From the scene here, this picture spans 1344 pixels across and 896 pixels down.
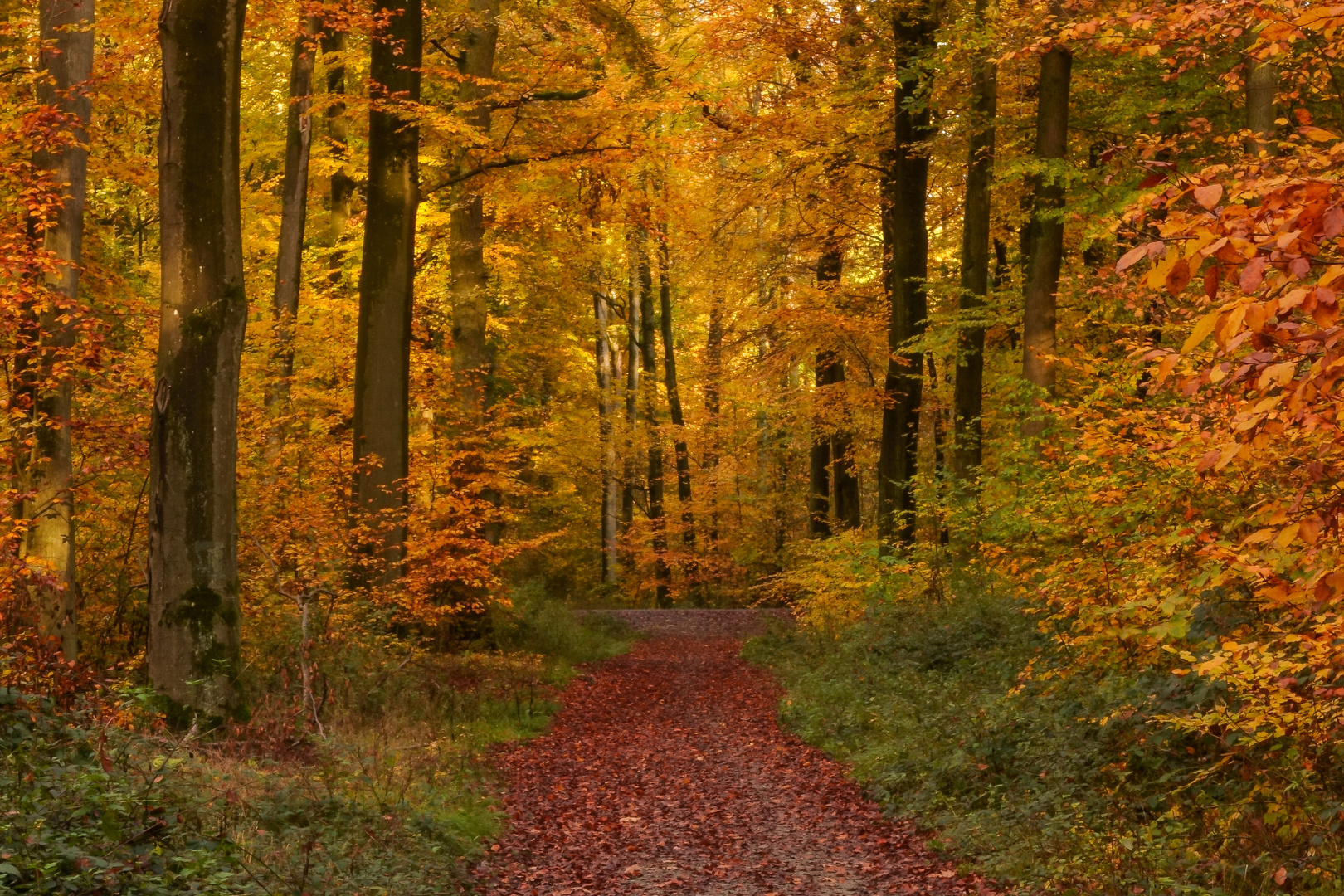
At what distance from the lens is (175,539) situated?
8.05 meters

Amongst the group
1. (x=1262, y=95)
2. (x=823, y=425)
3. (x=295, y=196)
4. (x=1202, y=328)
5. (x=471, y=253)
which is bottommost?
(x=1202, y=328)

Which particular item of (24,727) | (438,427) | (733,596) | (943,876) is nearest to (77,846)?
(24,727)

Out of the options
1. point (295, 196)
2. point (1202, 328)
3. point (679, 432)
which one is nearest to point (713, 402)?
point (679, 432)

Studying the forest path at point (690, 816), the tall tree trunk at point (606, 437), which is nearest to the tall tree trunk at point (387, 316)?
the forest path at point (690, 816)

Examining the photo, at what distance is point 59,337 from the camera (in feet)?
35.8

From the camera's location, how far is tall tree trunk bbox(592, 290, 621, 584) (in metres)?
32.9

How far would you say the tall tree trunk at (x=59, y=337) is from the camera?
9953mm

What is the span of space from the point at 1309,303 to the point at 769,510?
3120cm

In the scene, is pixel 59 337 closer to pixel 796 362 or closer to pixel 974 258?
pixel 974 258

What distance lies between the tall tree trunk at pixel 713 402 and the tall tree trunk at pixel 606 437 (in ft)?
9.72

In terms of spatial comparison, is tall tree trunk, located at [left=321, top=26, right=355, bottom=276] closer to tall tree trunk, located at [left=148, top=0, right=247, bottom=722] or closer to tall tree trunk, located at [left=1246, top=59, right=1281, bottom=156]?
tall tree trunk, located at [left=148, top=0, right=247, bottom=722]

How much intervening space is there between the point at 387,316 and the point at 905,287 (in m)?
7.70

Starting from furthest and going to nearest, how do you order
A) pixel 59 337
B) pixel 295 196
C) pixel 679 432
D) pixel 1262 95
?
pixel 679 432
pixel 295 196
pixel 1262 95
pixel 59 337

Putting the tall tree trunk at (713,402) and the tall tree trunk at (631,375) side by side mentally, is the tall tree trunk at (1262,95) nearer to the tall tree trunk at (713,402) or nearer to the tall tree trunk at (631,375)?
the tall tree trunk at (631,375)
